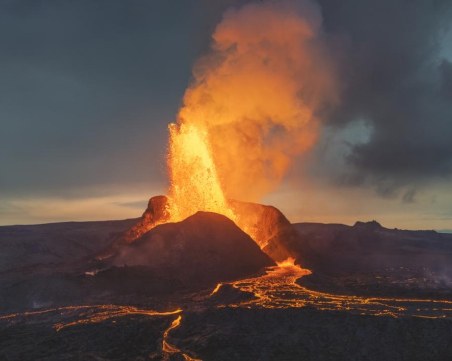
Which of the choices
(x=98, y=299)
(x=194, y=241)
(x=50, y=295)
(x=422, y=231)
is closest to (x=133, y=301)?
(x=98, y=299)

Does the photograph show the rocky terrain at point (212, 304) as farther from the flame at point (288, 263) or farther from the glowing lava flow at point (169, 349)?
the flame at point (288, 263)

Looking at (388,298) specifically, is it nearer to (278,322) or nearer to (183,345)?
(278,322)

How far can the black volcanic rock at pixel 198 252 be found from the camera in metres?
44.2

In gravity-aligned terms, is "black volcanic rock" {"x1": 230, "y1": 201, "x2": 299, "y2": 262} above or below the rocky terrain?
above

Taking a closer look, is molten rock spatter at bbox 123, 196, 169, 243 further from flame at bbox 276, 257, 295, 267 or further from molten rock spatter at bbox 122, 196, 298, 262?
flame at bbox 276, 257, 295, 267

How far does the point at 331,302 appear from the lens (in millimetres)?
33844

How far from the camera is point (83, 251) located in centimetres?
10438

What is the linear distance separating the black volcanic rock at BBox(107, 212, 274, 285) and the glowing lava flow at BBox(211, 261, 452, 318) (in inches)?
166

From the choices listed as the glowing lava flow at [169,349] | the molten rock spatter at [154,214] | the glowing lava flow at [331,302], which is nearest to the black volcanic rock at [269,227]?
the molten rock spatter at [154,214]

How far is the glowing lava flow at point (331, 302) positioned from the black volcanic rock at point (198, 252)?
13.8ft

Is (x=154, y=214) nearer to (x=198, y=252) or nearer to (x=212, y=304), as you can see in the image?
(x=198, y=252)

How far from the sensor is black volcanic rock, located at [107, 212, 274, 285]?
44.2m

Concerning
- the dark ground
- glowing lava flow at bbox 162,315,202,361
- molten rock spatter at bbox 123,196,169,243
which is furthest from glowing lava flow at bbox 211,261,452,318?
molten rock spatter at bbox 123,196,169,243

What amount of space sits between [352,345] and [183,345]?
8.89 metres
